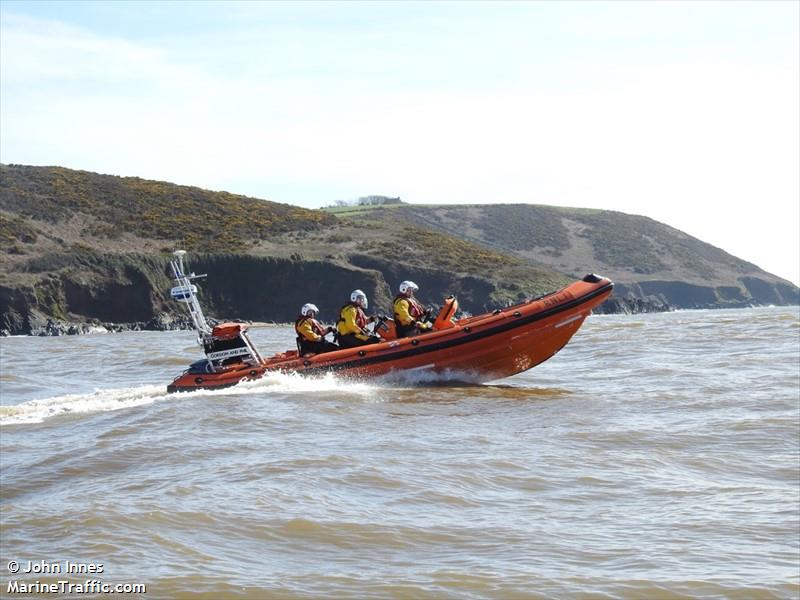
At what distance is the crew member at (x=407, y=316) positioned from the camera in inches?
628

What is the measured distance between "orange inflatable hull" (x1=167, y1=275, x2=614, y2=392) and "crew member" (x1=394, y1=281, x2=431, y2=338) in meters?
0.39

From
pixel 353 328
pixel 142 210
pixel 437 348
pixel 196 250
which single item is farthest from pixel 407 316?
pixel 142 210

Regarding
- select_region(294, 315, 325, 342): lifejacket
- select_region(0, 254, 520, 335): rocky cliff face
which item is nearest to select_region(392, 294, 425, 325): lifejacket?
select_region(294, 315, 325, 342): lifejacket

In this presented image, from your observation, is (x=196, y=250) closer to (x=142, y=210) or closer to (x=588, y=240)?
(x=142, y=210)

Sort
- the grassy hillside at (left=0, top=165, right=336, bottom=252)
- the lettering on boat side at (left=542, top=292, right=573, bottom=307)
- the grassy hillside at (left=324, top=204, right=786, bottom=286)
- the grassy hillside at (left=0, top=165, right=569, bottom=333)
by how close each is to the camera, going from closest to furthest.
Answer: the lettering on boat side at (left=542, top=292, right=573, bottom=307) → the grassy hillside at (left=0, top=165, right=569, bottom=333) → the grassy hillside at (left=0, top=165, right=336, bottom=252) → the grassy hillside at (left=324, top=204, right=786, bottom=286)

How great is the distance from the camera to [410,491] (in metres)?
7.98

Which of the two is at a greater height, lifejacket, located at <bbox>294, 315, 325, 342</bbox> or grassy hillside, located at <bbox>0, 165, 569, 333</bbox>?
grassy hillside, located at <bbox>0, 165, 569, 333</bbox>

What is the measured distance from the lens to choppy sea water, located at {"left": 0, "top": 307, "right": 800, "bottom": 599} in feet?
19.4

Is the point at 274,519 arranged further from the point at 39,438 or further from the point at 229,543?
the point at 39,438

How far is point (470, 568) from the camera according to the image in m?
5.98

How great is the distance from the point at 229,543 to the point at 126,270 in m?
48.0

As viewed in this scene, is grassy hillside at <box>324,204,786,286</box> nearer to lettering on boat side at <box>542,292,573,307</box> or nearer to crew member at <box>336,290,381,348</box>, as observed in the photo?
lettering on boat side at <box>542,292,573,307</box>

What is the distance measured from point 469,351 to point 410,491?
26.1 ft

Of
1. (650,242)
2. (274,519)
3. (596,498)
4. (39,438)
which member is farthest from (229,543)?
(650,242)
